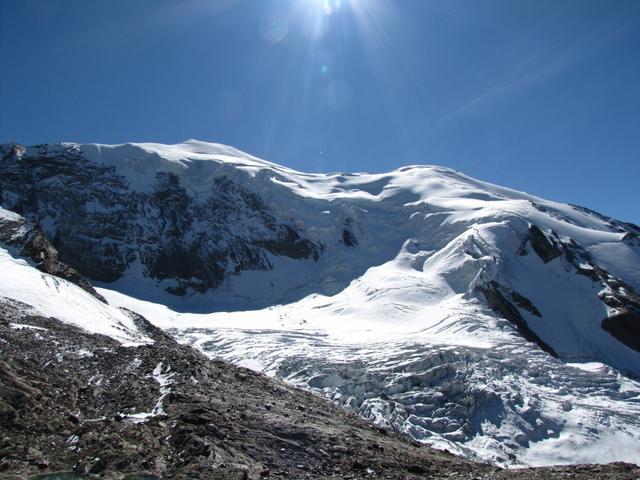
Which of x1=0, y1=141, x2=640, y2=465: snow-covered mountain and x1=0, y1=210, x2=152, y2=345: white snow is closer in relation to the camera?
x1=0, y1=210, x2=152, y2=345: white snow

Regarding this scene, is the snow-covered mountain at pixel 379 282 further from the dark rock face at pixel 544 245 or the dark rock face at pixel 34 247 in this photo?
the dark rock face at pixel 34 247

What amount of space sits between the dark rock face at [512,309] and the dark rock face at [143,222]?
2945cm

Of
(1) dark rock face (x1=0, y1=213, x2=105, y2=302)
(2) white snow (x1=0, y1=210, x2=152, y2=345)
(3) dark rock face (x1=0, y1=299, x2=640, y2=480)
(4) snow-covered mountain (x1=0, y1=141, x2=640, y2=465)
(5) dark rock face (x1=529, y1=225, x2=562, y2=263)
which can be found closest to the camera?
(3) dark rock face (x1=0, y1=299, x2=640, y2=480)

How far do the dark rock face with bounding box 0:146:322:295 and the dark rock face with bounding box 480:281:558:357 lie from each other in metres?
29.5

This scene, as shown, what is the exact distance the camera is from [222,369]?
86.5 ft

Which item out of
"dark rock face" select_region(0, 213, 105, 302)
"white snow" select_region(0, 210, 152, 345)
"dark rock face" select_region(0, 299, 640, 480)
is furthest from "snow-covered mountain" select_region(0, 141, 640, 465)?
"dark rock face" select_region(0, 299, 640, 480)

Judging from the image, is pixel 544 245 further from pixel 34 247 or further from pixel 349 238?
pixel 34 247

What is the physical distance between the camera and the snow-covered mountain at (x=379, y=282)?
35.8 m

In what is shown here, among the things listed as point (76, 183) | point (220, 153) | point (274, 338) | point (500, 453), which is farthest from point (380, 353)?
point (220, 153)

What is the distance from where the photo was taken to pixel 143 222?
271ft

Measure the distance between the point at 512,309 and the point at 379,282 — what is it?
15.8 m

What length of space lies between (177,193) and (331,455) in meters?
77.1

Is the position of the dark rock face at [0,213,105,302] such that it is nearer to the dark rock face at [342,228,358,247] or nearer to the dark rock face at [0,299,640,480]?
the dark rock face at [0,299,640,480]

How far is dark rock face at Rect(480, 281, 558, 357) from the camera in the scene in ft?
170
